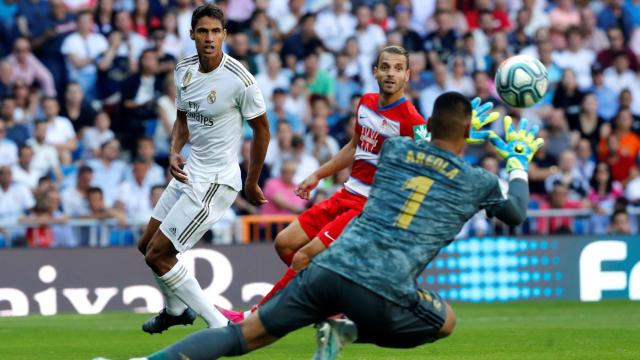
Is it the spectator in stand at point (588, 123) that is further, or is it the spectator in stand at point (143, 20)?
the spectator in stand at point (588, 123)

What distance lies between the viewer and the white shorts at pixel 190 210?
Result: 10594mm

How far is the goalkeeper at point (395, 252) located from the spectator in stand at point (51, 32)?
13524 mm

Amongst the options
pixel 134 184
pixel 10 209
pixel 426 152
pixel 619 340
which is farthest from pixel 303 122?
pixel 426 152

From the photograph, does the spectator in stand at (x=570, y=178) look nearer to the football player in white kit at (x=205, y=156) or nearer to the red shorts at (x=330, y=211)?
the red shorts at (x=330, y=211)

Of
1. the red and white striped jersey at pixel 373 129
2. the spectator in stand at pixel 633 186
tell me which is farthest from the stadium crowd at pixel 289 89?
the red and white striped jersey at pixel 373 129

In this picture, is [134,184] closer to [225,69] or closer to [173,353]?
[225,69]

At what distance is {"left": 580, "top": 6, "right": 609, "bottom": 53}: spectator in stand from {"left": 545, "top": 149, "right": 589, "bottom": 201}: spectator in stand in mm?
3415

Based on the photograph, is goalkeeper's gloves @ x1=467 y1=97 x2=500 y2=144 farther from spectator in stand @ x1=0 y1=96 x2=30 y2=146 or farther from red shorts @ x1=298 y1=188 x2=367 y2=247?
spectator in stand @ x1=0 y1=96 x2=30 y2=146

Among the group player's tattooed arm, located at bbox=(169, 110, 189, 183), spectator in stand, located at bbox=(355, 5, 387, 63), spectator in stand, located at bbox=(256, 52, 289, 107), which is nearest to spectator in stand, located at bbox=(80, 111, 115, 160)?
spectator in stand, located at bbox=(256, 52, 289, 107)

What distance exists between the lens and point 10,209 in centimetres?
1811

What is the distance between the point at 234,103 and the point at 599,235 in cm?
879

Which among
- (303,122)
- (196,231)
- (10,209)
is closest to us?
(196,231)

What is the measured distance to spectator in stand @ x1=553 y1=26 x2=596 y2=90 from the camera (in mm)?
22578

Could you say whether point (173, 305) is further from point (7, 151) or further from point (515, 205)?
point (7, 151)
